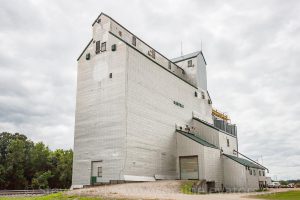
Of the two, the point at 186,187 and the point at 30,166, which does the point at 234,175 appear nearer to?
the point at 186,187

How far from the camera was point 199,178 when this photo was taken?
42.8m

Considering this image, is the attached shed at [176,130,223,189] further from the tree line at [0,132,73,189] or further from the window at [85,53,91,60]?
the tree line at [0,132,73,189]

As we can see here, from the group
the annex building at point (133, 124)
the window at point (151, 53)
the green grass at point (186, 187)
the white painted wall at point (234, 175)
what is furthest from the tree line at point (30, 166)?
the green grass at point (186, 187)

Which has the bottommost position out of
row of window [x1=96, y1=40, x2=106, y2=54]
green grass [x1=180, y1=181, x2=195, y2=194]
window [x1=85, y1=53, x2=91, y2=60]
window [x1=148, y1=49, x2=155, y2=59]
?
green grass [x1=180, y1=181, x2=195, y2=194]

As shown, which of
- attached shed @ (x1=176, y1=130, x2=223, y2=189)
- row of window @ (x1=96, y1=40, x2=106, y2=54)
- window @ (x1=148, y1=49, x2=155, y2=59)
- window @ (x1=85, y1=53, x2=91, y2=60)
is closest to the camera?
row of window @ (x1=96, y1=40, x2=106, y2=54)

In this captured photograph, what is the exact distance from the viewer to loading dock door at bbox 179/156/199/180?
142ft

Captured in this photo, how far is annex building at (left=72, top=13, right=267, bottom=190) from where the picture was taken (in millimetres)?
37375

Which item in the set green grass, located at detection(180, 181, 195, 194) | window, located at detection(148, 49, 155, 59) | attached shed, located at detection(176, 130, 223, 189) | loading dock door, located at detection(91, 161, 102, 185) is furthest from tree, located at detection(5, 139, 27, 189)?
green grass, located at detection(180, 181, 195, 194)

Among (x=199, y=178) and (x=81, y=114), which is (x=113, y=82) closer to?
(x=81, y=114)

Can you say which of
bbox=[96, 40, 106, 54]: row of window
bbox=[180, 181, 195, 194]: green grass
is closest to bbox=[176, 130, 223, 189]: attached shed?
bbox=[180, 181, 195, 194]: green grass

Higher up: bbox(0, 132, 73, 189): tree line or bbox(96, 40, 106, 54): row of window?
bbox(96, 40, 106, 54): row of window

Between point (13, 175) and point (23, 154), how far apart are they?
4277 mm

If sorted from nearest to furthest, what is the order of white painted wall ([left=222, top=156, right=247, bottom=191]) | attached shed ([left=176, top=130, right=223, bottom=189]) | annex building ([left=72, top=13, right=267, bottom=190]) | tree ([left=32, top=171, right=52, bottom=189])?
1. annex building ([left=72, top=13, right=267, bottom=190])
2. attached shed ([left=176, top=130, right=223, bottom=189])
3. white painted wall ([left=222, top=156, right=247, bottom=191])
4. tree ([left=32, top=171, right=52, bottom=189])

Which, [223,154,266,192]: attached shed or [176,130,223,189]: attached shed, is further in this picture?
[223,154,266,192]: attached shed
